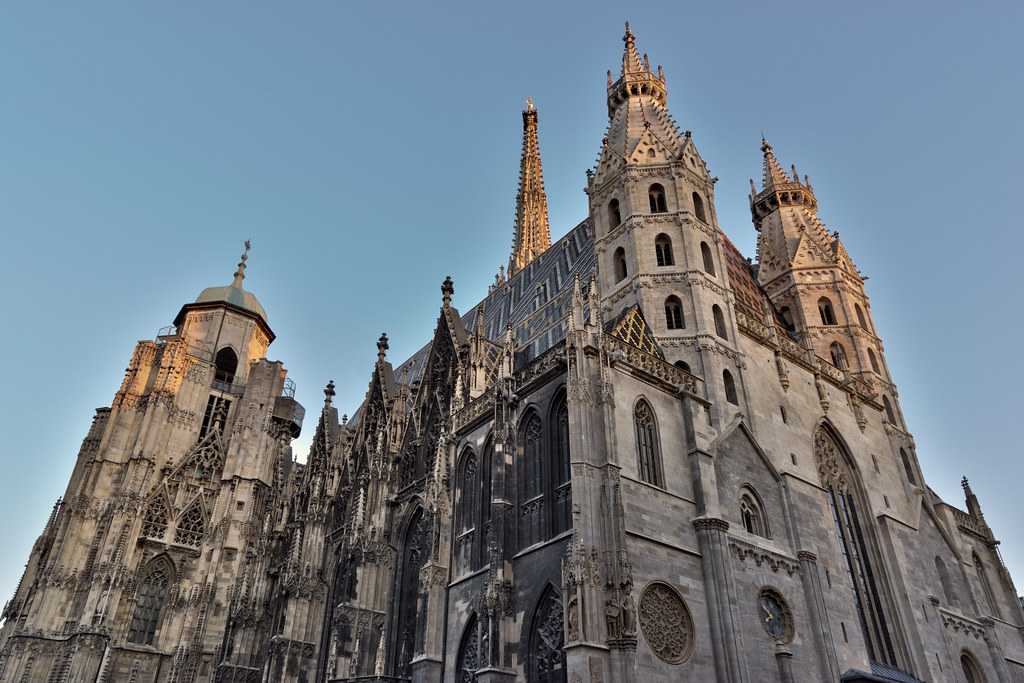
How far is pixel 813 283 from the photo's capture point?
3831cm

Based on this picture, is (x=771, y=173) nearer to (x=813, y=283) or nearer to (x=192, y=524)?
(x=813, y=283)

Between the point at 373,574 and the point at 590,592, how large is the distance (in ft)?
43.3

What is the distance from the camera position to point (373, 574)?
2972 cm

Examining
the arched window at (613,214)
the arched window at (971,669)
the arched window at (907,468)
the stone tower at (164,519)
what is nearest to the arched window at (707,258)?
the arched window at (613,214)

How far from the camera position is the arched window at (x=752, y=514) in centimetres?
2453

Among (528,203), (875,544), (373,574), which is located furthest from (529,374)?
(528,203)

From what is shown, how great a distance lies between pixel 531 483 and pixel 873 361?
2127 centimetres

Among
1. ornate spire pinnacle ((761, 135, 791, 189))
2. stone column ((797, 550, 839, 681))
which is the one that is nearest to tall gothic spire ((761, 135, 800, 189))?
ornate spire pinnacle ((761, 135, 791, 189))

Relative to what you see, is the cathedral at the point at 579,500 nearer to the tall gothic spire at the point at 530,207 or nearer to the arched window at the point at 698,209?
the arched window at the point at 698,209

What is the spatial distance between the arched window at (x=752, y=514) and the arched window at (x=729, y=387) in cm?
330

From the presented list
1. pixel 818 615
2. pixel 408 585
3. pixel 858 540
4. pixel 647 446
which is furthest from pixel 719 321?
pixel 408 585

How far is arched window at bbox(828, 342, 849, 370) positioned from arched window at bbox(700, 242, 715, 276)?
32.5 feet

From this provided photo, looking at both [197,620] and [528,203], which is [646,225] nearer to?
[197,620]

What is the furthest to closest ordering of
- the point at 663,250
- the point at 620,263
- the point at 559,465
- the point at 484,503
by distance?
1. the point at 620,263
2. the point at 663,250
3. the point at 484,503
4. the point at 559,465
